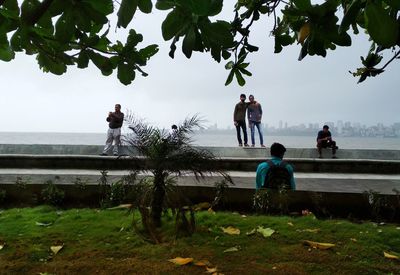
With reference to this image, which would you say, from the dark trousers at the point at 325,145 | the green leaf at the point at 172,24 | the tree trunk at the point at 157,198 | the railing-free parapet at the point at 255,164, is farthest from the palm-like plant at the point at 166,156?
the dark trousers at the point at 325,145

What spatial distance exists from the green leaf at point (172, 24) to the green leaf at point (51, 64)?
0.99 metres

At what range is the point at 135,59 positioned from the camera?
74.9 inches

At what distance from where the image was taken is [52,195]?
615 centimetres

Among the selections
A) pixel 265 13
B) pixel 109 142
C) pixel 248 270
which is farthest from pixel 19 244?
pixel 109 142

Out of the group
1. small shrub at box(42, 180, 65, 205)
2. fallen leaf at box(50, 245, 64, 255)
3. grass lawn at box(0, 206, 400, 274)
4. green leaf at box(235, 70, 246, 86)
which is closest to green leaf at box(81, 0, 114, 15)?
green leaf at box(235, 70, 246, 86)

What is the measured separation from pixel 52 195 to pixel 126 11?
5544 mm

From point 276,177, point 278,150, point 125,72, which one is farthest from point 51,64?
point 276,177

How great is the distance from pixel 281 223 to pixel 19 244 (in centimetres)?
332

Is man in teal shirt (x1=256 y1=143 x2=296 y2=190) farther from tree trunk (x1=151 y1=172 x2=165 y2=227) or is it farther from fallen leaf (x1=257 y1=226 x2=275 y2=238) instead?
tree trunk (x1=151 y1=172 x2=165 y2=227)

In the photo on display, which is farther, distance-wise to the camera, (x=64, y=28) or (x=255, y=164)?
(x=255, y=164)

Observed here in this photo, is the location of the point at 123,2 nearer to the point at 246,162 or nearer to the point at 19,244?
the point at 19,244

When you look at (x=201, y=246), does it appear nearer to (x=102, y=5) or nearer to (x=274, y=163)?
(x=274, y=163)

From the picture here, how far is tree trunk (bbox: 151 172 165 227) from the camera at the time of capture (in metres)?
4.84

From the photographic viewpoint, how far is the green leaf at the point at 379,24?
3.22 feet
